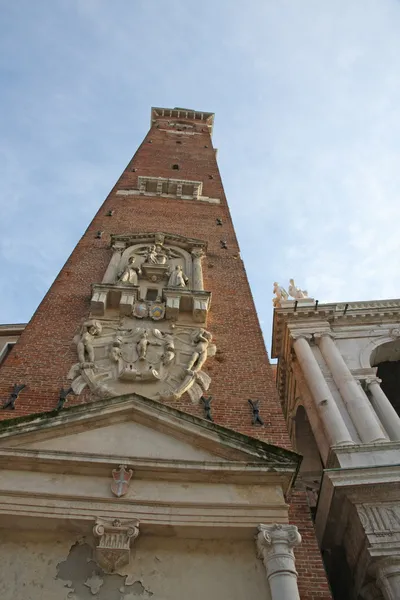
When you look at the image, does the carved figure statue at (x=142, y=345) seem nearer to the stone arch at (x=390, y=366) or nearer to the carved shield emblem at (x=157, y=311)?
the carved shield emblem at (x=157, y=311)

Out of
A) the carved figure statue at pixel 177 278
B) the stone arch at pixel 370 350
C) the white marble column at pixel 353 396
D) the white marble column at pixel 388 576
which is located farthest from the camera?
the stone arch at pixel 370 350

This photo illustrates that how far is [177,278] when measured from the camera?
13250 mm

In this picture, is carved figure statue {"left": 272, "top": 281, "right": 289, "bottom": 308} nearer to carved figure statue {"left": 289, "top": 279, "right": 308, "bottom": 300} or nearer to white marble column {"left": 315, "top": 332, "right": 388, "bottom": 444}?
carved figure statue {"left": 289, "top": 279, "right": 308, "bottom": 300}

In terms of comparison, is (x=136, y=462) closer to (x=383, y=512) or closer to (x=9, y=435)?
(x=9, y=435)

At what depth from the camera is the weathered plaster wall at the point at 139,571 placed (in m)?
6.43

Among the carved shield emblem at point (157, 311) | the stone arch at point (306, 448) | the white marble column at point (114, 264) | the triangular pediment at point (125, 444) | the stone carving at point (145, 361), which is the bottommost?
the triangular pediment at point (125, 444)

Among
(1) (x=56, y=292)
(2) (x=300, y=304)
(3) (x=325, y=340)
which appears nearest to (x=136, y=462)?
(1) (x=56, y=292)

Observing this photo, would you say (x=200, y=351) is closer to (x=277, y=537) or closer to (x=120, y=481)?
(x=120, y=481)

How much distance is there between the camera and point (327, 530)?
9.88 metres

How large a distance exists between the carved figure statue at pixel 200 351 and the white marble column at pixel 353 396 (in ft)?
12.2

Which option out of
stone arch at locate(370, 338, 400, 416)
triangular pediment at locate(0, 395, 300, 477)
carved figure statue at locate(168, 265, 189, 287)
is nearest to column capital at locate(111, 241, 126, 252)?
carved figure statue at locate(168, 265, 189, 287)

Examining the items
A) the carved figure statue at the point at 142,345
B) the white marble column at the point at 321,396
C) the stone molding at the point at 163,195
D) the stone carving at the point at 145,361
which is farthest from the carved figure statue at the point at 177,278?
the stone molding at the point at 163,195

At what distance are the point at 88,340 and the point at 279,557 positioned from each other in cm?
586

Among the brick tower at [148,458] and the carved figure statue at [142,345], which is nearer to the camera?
the brick tower at [148,458]
